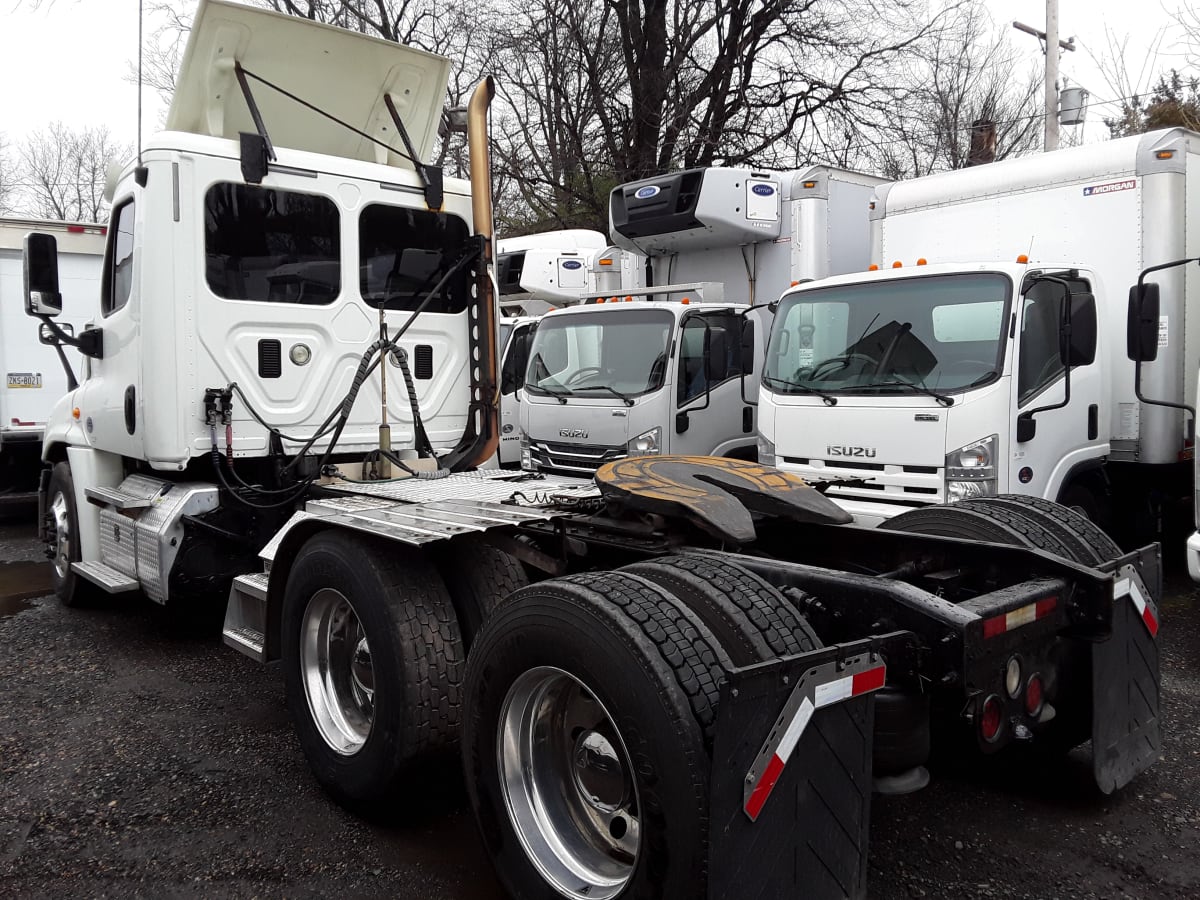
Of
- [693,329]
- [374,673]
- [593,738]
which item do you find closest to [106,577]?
[374,673]

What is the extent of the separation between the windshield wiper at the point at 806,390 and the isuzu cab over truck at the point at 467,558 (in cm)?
222

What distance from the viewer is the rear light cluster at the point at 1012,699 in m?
2.71

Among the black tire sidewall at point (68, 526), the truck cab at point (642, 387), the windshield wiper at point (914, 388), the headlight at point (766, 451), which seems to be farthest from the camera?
the truck cab at point (642, 387)

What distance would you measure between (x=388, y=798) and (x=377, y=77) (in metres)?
4.09

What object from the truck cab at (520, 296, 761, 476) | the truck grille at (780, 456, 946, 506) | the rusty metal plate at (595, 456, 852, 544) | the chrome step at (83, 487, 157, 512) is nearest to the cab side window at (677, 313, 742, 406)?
the truck cab at (520, 296, 761, 476)

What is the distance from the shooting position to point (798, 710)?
7.42ft

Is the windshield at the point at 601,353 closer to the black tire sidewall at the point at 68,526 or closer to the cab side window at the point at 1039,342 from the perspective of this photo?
the cab side window at the point at 1039,342

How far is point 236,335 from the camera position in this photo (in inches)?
201

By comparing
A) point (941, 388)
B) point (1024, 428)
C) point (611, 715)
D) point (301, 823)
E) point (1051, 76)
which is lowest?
point (301, 823)

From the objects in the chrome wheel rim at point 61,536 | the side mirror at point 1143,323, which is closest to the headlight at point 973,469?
the side mirror at point 1143,323

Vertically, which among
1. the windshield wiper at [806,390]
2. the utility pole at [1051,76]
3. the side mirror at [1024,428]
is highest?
the utility pole at [1051,76]

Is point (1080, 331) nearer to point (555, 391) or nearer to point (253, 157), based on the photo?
point (555, 391)

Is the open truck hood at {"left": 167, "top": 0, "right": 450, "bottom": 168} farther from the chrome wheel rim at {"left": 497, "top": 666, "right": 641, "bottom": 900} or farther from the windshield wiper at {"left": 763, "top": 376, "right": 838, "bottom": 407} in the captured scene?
the chrome wheel rim at {"left": 497, "top": 666, "right": 641, "bottom": 900}

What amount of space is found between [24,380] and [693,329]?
7385mm
